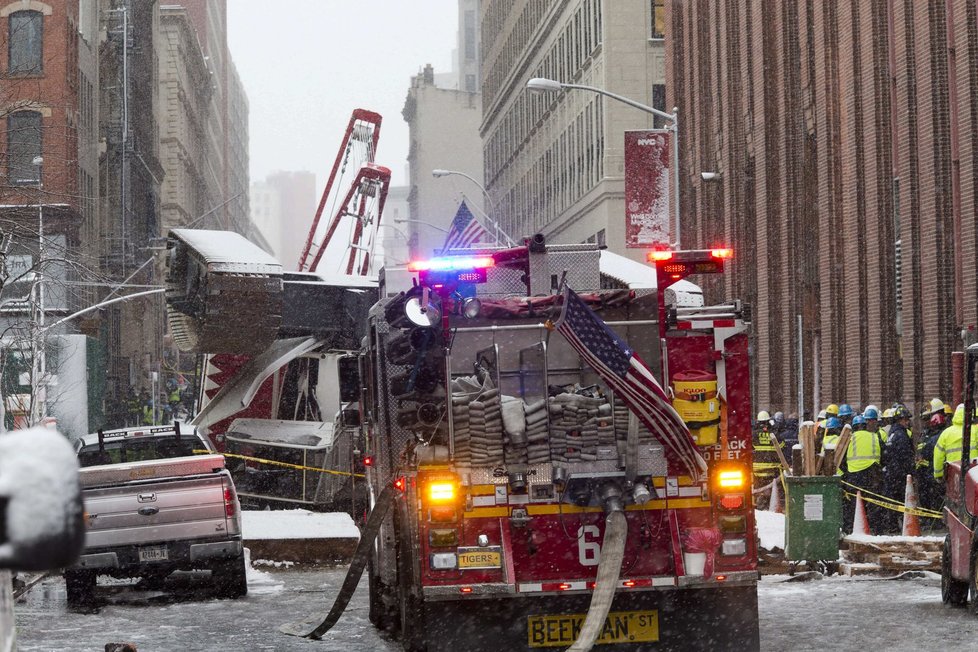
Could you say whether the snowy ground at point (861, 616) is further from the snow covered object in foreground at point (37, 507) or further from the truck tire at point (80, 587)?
the snow covered object in foreground at point (37, 507)

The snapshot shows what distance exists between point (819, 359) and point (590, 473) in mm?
31498

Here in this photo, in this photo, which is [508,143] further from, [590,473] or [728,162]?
[590,473]

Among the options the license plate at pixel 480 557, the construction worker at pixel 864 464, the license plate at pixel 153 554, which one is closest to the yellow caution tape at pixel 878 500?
the construction worker at pixel 864 464

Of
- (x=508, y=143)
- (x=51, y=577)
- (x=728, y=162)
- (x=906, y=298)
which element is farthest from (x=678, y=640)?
(x=508, y=143)

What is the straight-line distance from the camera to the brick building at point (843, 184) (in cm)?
3167

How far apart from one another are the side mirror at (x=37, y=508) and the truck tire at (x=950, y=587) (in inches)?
479

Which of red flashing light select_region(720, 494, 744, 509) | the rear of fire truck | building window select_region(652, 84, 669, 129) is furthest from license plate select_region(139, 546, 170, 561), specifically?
building window select_region(652, 84, 669, 129)

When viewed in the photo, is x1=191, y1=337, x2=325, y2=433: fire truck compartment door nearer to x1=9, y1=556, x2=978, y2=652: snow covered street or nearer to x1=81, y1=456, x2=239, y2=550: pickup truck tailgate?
x1=9, y1=556, x2=978, y2=652: snow covered street

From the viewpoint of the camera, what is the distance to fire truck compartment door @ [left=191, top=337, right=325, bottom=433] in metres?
24.8

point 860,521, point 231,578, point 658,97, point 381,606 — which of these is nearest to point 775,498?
point 860,521

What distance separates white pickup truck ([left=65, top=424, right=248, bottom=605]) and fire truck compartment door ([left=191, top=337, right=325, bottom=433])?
8427 mm

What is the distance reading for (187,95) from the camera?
107500 millimetres

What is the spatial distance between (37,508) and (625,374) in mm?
7479

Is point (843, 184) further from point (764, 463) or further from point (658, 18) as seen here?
point (658, 18)
